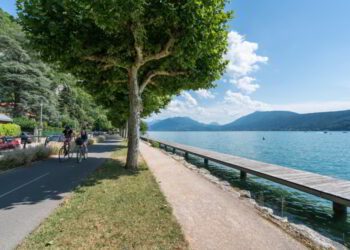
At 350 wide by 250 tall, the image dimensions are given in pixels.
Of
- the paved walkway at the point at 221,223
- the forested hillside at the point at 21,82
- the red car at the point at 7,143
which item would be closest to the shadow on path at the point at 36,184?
the paved walkway at the point at 221,223

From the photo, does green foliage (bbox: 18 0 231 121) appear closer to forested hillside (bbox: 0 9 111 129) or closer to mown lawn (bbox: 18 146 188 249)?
mown lawn (bbox: 18 146 188 249)

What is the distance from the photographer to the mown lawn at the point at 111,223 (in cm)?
391

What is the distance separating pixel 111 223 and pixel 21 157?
9.83m

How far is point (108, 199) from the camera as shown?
628 cm

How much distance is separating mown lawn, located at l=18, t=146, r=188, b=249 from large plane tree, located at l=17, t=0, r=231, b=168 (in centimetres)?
460

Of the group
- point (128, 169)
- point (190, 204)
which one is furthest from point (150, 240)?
point (128, 169)

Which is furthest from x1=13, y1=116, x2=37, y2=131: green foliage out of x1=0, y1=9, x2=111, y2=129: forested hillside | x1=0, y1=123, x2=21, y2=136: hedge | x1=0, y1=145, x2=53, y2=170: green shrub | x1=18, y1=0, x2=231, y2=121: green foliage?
x1=18, y1=0, x2=231, y2=121: green foliage

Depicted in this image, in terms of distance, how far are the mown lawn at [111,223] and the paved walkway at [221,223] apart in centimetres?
31

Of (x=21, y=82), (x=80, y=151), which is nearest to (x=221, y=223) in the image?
(x=80, y=151)

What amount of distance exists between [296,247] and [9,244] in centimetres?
481

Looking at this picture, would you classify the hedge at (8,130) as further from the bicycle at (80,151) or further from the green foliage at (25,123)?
the bicycle at (80,151)

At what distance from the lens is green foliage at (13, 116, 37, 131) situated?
3897cm

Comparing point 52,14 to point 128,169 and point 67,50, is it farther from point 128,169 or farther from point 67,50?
point 128,169

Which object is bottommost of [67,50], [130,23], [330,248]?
[330,248]
